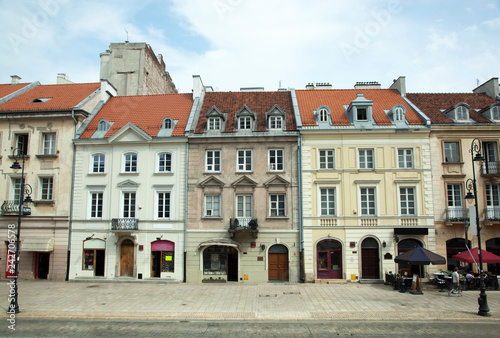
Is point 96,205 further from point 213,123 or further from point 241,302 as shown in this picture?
point 241,302

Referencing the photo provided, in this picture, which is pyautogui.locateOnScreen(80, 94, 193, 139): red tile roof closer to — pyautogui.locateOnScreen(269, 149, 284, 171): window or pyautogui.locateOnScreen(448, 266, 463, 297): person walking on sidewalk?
pyautogui.locateOnScreen(269, 149, 284, 171): window

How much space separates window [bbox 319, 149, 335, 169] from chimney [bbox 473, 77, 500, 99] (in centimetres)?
1595

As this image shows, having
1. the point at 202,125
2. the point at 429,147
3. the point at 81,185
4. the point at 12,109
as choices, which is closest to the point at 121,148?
the point at 81,185

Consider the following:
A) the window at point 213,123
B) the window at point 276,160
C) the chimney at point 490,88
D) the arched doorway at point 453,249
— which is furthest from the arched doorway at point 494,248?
the window at point 213,123

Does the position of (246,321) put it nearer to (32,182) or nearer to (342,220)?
(342,220)

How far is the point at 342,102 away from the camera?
3028cm

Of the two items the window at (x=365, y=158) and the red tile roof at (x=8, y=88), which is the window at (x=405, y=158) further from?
the red tile roof at (x=8, y=88)

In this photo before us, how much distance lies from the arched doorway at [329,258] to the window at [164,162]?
12.3 m

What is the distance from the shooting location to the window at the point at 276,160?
88.6 feet

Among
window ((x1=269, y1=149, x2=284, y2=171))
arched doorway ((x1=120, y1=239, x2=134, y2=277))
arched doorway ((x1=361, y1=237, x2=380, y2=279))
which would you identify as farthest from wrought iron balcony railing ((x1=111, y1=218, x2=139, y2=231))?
arched doorway ((x1=361, y1=237, x2=380, y2=279))

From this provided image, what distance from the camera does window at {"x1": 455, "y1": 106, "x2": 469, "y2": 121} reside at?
27.4m

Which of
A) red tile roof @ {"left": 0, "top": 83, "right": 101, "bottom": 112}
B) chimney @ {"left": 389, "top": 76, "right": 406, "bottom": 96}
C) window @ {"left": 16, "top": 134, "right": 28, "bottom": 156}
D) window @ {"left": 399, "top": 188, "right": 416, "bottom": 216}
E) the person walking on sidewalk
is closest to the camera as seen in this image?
the person walking on sidewalk

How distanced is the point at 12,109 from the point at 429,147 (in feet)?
105

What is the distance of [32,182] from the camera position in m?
27.9
